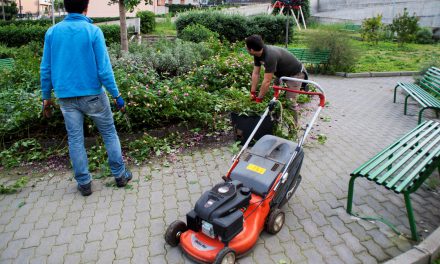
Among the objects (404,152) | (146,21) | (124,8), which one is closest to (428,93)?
(404,152)

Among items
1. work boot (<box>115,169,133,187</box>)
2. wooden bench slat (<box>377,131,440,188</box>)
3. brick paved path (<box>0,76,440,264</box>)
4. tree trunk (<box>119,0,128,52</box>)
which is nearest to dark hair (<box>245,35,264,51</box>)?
brick paved path (<box>0,76,440,264</box>)

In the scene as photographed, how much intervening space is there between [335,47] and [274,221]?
29.0ft

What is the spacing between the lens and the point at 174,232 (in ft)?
9.98

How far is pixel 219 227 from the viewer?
268 cm

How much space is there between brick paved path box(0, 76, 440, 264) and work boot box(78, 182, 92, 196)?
7 cm

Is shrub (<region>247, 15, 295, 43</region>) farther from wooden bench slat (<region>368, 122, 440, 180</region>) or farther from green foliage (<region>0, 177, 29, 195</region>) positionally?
green foliage (<region>0, 177, 29, 195</region>)

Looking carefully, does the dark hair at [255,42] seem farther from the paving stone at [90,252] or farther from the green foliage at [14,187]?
the green foliage at [14,187]

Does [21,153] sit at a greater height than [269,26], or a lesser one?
lesser

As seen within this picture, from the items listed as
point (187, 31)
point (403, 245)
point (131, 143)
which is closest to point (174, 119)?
point (131, 143)

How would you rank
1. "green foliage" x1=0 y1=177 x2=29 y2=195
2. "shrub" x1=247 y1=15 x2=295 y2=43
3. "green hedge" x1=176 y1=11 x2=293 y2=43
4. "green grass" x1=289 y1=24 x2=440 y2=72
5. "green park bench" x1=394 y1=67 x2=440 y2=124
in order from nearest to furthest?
1. "green foliage" x1=0 y1=177 x2=29 y2=195
2. "green park bench" x1=394 y1=67 x2=440 y2=124
3. "green grass" x1=289 y1=24 x2=440 y2=72
4. "green hedge" x1=176 y1=11 x2=293 y2=43
5. "shrub" x1=247 y1=15 x2=295 y2=43

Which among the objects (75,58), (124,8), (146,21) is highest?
(146,21)

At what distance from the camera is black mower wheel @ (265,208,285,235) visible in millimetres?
3197

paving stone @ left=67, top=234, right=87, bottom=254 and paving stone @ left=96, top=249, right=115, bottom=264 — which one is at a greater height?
paving stone @ left=67, top=234, right=87, bottom=254

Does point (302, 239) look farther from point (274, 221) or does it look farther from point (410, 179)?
point (410, 179)
